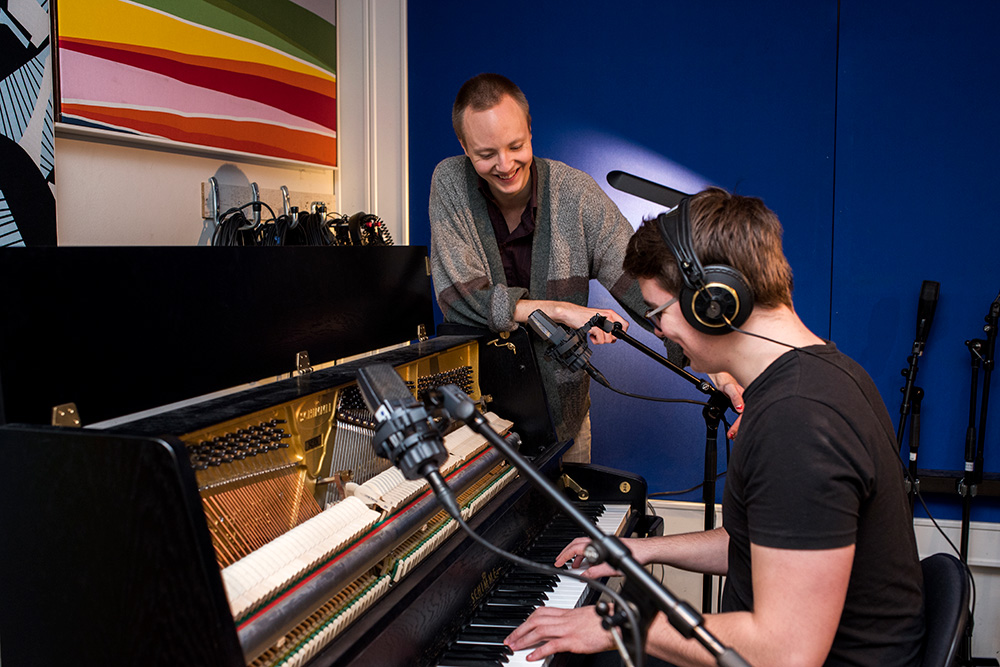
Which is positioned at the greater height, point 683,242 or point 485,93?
point 485,93

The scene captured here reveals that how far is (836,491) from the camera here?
3.84ft

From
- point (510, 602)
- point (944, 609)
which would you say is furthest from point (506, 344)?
point (944, 609)

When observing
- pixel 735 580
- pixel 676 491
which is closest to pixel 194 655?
pixel 735 580

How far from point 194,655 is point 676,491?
3027mm

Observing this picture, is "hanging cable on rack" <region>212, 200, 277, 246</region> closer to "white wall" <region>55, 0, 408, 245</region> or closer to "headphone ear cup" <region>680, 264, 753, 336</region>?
"white wall" <region>55, 0, 408, 245</region>

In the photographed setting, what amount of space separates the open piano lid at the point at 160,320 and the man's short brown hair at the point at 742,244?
Result: 2.62 ft

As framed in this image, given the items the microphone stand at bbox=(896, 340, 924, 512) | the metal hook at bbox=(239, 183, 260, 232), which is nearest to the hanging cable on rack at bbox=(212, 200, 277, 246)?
the metal hook at bbox=(239, 183, 260, 232)

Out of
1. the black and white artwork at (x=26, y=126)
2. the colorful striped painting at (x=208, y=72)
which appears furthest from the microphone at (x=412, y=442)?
the colorful striped painting at (x=208, y=72)

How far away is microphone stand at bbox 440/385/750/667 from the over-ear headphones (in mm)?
525

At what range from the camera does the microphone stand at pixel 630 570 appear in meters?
0.86

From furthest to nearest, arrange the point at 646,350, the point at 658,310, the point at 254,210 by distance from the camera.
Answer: the point at 254,210 → the point at 646,350 → the point at 658,310

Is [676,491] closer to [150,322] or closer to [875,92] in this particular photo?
[875,92]

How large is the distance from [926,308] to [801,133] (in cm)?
89

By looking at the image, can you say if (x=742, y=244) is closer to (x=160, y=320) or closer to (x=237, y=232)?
(x=160, y=320)
